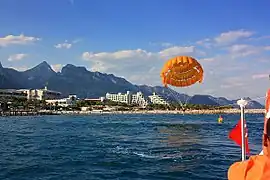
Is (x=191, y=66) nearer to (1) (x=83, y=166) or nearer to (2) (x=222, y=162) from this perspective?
(2) (x=222, y=162)

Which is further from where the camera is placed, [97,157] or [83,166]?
[97,157]

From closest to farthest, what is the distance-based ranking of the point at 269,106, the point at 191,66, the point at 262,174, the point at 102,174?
1. the point at 262,174
2. the point at 269,106
3. the point at 102,174
4. the point at 191,66

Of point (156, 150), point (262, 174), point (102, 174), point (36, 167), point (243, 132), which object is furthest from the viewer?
point (156, 150)

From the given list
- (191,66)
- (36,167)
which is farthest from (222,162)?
(191,66)

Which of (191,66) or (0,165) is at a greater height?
(191,66)

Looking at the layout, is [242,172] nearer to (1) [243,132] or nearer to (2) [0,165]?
(1) [243,132]

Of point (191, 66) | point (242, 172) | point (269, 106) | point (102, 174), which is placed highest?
point (191, 66)
